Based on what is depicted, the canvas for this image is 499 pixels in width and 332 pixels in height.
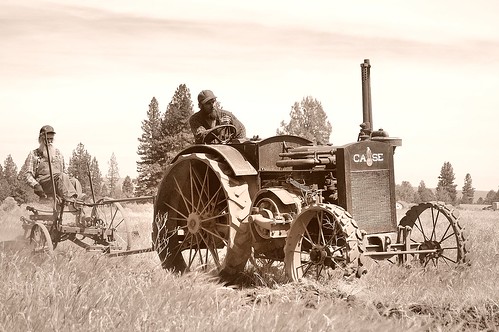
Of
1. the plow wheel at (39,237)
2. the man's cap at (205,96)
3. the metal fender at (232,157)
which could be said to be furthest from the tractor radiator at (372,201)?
the plow wheel at (39,237)

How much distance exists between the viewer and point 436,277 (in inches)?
302

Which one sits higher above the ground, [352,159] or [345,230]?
[352,159]

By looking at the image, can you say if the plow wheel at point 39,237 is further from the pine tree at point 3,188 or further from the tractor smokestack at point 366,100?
the pine tree at point 3,188

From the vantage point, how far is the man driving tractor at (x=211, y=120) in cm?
944

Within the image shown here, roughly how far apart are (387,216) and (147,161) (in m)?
40.0

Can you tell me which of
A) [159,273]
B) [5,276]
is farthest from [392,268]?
[5,276]

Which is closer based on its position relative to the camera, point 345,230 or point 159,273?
point 345,230

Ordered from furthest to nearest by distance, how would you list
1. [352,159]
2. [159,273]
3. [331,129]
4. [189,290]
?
[331,129], [352,159], [159,273], [189,290]

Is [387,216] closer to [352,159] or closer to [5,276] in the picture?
[352,159]

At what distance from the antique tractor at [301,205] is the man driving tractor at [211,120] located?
367 mm

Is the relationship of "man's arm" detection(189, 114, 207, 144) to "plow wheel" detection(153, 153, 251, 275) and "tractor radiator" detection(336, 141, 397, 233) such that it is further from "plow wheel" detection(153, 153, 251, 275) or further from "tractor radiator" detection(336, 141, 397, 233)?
"tractor radiator" detection(336, 141, 397, 233)

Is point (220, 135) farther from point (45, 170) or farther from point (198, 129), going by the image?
point (45, 170)

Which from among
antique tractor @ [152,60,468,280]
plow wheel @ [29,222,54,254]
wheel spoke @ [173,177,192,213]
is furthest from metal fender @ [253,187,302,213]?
plow wheel @ [29,222,54,254]

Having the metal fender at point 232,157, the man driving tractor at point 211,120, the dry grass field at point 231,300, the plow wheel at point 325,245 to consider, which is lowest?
the dry grass field at point 231,300
